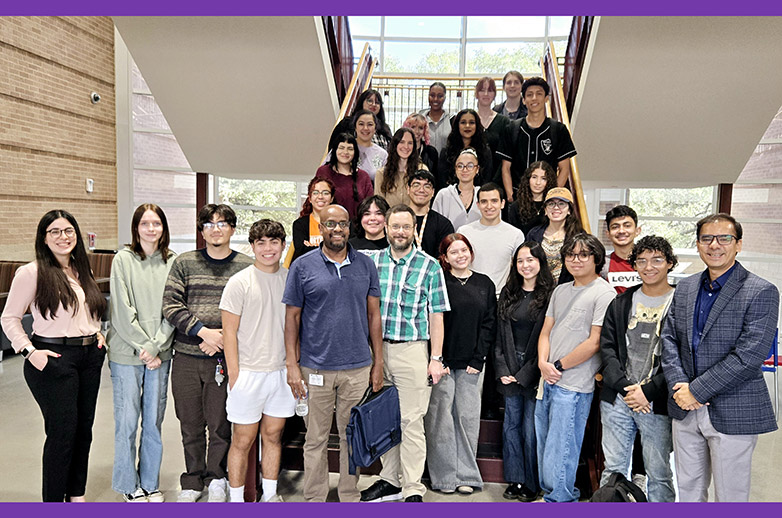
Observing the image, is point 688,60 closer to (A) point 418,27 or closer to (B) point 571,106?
(B) point 571,106

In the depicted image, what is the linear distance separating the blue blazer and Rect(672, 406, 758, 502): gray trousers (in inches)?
2.0

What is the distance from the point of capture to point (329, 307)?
2799mm

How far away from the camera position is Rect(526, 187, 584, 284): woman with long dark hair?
11.4 ft

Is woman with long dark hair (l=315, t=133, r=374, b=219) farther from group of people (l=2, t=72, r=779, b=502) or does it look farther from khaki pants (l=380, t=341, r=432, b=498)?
khaki pants (l=380, t=341, r=432, b=498)

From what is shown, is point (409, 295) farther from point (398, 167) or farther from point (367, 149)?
point (367, 149)

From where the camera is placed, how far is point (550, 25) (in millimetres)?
11672

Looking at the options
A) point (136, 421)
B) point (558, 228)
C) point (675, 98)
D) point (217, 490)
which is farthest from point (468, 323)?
point (675, 98)

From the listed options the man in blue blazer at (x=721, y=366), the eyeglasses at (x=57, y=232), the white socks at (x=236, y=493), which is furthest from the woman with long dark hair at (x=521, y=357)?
the eyeglasses at (x=57, y=232)

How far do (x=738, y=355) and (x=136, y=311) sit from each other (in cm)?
279

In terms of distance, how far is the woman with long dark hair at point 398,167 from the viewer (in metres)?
4.23

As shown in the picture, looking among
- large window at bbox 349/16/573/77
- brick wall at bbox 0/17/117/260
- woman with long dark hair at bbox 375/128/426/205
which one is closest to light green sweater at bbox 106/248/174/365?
woman with long dark hair at bbox 375/128/426/205

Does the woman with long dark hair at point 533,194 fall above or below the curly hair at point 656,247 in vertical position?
above

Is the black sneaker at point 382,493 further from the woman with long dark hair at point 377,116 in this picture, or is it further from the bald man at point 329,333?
the woman with long dark hair at point 377,116

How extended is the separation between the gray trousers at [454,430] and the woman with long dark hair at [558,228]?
2.69 ft
